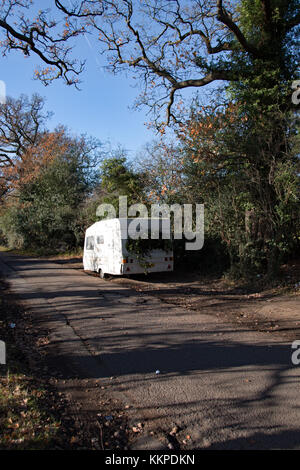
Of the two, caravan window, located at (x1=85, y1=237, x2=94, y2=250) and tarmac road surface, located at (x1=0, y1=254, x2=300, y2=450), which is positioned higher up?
caravan window, located at (x1=85, y1=237, x2=94, y2=250)

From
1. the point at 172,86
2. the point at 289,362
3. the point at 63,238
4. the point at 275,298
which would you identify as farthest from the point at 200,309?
the point at 63,238

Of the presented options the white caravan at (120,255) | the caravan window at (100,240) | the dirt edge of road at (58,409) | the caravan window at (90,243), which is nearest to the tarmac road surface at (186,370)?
the dirt edge of road at (58,409)

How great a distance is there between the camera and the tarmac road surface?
10.7 ft

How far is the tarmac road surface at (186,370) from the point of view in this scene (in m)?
3.27

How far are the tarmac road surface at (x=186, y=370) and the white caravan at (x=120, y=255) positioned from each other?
4.26 m

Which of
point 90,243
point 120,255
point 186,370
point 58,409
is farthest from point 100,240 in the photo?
point 58,409

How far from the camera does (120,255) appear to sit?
42.3 ft

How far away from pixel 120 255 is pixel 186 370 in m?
8.43

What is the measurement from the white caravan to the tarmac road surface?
4.26 m

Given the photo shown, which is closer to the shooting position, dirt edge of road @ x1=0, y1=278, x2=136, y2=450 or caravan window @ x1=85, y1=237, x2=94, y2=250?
dirt edge of road @ x1=0, y1=278, x2=136, y2=450

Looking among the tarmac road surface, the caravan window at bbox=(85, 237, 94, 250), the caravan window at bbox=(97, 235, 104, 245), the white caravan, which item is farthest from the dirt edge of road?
the caravan window at bbox=(85, 237, 94, 250)

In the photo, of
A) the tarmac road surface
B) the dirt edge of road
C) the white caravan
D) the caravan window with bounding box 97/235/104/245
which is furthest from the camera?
the caravan window with bounding box 97/235/104/245

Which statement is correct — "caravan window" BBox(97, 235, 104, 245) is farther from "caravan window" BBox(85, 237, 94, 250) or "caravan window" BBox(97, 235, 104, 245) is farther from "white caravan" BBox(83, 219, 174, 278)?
"caravan window" BBox(85, 237, 94, 250)

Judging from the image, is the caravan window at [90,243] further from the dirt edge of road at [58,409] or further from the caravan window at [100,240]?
the dirt edge of road at [58,409]
